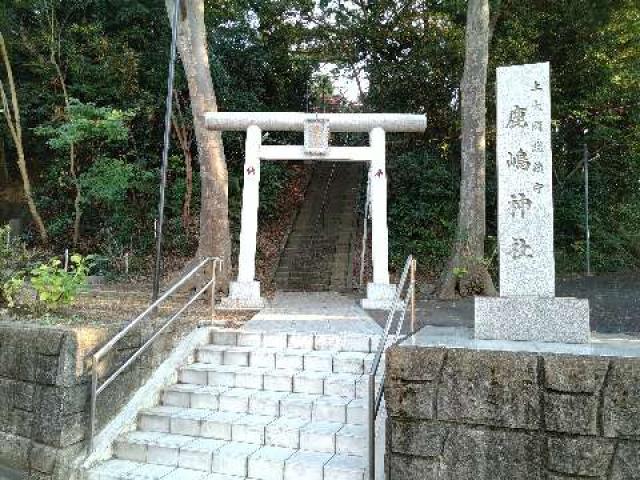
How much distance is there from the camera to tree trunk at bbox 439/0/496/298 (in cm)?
943

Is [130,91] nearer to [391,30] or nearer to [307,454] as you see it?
[391,30]

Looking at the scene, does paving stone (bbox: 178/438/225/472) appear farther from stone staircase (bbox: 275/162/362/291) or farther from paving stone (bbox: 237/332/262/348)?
stone staircase (bbox: 275/162/362/291)

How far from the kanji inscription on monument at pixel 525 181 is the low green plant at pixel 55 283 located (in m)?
4.26

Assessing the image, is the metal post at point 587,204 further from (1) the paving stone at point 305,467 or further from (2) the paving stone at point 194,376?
(1) the paving stone at point 305,467

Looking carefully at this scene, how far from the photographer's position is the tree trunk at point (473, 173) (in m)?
9.43

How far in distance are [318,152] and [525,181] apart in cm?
413

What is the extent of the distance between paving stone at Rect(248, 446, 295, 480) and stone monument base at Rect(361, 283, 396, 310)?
434cm

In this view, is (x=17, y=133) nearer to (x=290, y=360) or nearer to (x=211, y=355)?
(x=211, y=355)

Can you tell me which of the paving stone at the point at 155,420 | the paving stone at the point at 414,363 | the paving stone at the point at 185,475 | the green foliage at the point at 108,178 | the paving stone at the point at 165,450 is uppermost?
the green foliage at the point at 108,178

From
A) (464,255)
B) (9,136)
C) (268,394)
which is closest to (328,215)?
(464,255)

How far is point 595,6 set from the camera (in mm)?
11914

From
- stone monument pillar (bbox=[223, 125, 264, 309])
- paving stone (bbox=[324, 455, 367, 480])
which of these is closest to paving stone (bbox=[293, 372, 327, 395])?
paving stone (bbox=[324, 455, 367, 480])

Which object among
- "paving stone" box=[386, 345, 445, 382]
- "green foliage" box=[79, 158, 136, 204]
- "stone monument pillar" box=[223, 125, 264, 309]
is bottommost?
"paving stone" box=[386, 345, 445, 382]

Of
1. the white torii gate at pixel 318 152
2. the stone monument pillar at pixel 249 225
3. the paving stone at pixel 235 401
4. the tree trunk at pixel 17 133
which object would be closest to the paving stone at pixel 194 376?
the paving stone at pixel 235 401
